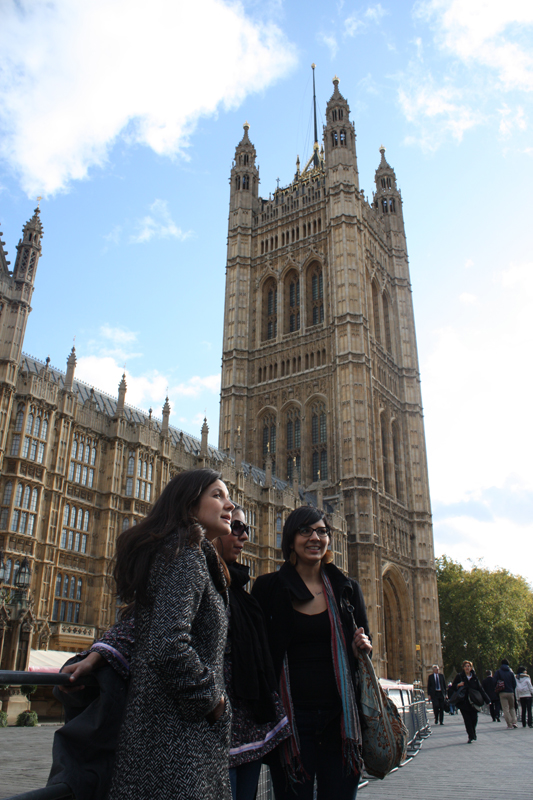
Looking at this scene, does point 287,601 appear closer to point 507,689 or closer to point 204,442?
point 507,689

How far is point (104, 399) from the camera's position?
28.6 metres

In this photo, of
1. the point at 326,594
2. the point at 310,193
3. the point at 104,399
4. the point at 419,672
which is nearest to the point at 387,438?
the point at 419,672

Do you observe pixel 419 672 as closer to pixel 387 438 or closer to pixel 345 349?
pixel 387 438

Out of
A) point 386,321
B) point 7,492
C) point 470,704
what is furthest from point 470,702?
point 386,321

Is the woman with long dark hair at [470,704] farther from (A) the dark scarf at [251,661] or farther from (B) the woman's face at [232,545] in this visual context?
(A) the dark scarf at [251,661]

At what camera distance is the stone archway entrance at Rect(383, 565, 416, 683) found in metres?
44.8

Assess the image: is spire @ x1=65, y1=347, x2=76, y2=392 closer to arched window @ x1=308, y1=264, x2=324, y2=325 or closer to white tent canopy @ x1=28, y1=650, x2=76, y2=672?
white tent canopy @ x1=28, y1=650, x2=76, y2=672

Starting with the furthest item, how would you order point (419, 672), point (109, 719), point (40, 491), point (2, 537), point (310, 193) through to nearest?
point (310, 193) < point (419, 672) < point (40, 491) < point (2, 537) < point (109, 719)

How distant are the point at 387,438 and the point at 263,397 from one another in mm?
11034

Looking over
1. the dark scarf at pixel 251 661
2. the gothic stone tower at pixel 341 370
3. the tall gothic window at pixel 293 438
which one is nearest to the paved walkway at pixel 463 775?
the dark scarf at pixel 251 661

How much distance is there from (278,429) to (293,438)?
5.11 ft

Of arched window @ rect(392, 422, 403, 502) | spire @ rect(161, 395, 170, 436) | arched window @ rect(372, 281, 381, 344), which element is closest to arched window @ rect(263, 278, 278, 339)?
arched window @ rect(372, 281, 381, 344)

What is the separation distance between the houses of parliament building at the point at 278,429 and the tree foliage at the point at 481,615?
8.89 metres

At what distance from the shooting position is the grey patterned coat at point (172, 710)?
7.47ft
